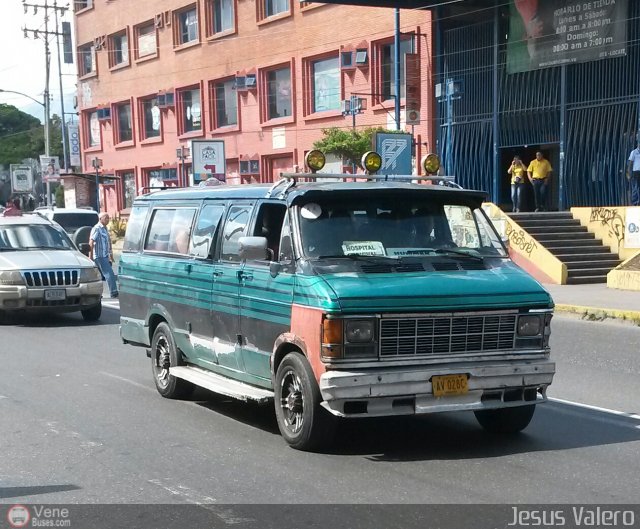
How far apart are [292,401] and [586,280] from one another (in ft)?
50.8

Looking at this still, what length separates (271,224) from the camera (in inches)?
307

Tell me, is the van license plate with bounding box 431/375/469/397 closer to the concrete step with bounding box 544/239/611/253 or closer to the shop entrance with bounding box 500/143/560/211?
the concrete step with bounding box 544/239/611/253

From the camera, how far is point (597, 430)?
7.66 m

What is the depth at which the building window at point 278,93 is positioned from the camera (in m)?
35.8

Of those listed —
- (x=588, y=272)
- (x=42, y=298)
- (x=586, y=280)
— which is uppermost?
(x=42, y=298)

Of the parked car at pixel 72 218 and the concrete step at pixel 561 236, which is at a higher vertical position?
the parked car at pixel 72 218

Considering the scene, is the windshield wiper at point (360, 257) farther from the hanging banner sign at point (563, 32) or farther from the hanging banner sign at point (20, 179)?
the hanging banner sign at point (20, 179)

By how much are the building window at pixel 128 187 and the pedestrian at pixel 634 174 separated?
29990 mm

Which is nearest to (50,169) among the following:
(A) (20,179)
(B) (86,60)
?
(A) (20,179)

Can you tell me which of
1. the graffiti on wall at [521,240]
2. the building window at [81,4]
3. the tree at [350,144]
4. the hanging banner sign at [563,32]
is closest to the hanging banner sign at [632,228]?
the graffiti on wall at [521,240]

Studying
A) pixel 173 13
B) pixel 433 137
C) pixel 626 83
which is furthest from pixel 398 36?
pixel 173 13

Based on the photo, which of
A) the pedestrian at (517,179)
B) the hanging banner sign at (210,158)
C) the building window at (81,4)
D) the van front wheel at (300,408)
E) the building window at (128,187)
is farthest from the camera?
the building window at (81,4)

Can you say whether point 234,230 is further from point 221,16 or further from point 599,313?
point 221,16

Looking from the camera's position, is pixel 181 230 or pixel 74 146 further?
pixel 74 146
